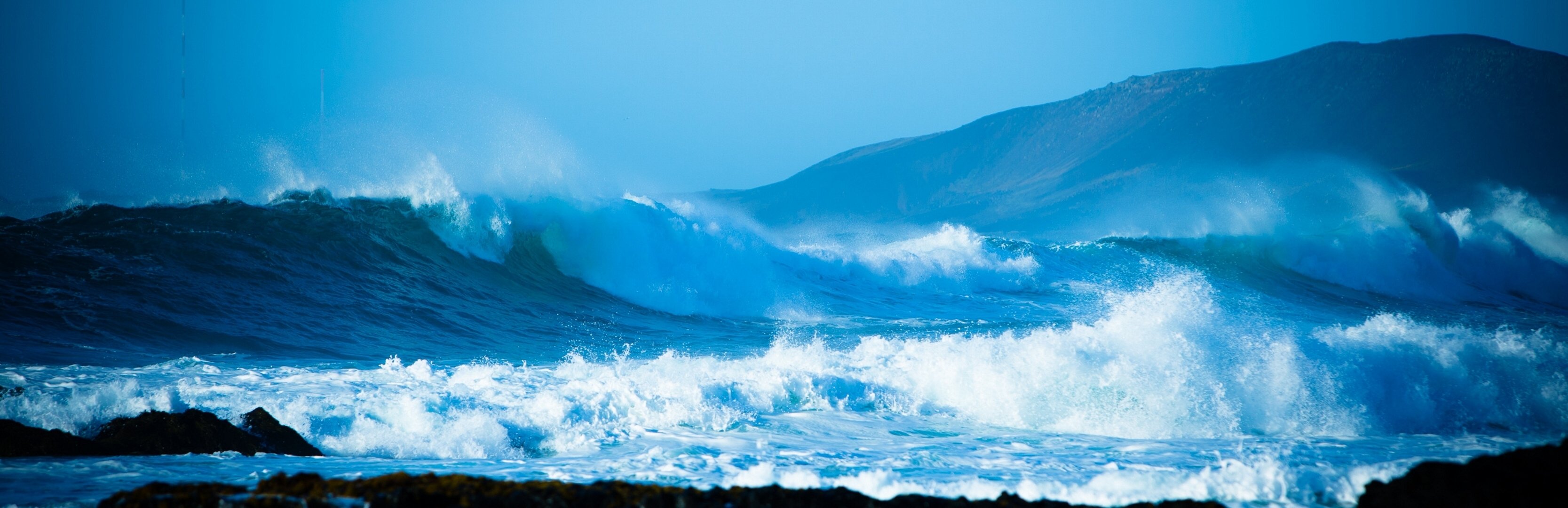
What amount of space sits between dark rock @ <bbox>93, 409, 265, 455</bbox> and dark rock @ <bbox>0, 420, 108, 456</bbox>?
9 cm

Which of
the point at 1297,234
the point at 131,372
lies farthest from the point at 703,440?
the point at 1297,234

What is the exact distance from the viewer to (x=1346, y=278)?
62.9 ft

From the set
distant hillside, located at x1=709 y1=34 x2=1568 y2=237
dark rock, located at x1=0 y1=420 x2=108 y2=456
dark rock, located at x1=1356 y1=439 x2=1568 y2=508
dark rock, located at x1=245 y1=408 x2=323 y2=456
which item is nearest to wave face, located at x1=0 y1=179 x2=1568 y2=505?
dark rock, located at x1=0 y1=420 x2=108 y2=456

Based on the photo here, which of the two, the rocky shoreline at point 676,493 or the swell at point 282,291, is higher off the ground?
the swell at point 282,291

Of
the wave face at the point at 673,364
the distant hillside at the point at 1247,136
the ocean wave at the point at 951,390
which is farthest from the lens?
the distant hillside at the point at 1247,136

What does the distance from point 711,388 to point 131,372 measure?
4.20 m

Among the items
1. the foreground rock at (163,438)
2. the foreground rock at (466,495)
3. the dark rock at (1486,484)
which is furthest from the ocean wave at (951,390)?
the dark rock at (1486,484)

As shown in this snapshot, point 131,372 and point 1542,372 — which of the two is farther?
point 1542,372

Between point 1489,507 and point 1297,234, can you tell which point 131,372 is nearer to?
point 1489,507

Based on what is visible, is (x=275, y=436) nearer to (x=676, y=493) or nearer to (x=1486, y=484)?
(x=676, y=493)

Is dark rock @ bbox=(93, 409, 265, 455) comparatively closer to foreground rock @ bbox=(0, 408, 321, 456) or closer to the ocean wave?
foreground rock @ bbox=(0, 408, 321, 456)

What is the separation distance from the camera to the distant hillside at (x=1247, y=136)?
217 ft

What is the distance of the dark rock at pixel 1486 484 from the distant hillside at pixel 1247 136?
6498 centimetres

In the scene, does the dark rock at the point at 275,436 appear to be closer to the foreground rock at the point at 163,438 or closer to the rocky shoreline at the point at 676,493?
the foreground rock at the point at 163,438
